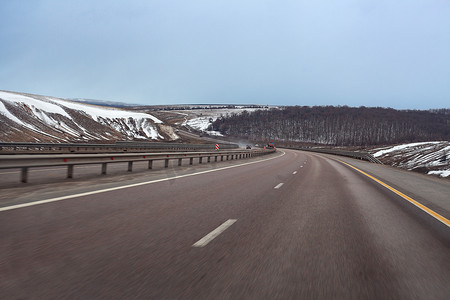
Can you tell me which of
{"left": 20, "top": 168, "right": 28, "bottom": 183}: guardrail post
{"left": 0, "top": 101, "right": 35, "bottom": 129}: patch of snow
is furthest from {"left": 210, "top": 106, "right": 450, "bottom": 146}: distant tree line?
{"left": 20, "top": 168, "right": 28, "bottom": 183}: guardrail post

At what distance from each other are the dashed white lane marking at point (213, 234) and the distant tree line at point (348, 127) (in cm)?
14421

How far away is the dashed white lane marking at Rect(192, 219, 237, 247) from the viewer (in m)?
4.82

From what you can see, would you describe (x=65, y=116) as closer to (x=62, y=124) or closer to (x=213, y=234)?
(x=62, y=124)

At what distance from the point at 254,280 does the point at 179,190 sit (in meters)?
6.94

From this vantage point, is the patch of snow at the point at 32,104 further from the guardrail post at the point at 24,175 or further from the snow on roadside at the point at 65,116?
the guardrail post at the point at 24,175

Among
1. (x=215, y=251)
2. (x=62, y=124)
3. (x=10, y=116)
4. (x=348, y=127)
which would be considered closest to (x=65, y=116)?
(x=62, y=124)

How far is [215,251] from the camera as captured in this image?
14.7 ft

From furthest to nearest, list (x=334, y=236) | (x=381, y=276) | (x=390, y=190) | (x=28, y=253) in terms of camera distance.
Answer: (x=390, y=190), (x=334, y=236), (x=28, y=253), (x=381, y=276)

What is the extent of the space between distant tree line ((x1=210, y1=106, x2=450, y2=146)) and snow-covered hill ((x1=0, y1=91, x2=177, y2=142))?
7223 cm

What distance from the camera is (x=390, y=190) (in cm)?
1249

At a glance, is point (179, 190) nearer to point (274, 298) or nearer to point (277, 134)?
point (274, 298)

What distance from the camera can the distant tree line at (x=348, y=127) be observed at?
6309 inches

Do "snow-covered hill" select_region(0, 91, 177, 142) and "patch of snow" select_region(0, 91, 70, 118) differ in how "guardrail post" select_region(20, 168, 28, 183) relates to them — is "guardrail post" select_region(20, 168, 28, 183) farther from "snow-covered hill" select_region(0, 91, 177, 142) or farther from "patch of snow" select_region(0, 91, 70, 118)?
"patch of snow" select_region(0, 91, 70, 118)

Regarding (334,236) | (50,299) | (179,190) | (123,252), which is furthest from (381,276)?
(179,190)
